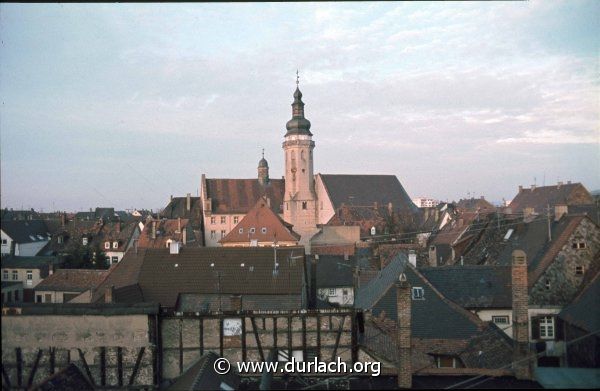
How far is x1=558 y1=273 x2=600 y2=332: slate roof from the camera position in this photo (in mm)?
10117

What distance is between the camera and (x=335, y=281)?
2689cm

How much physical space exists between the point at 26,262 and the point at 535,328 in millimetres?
12360

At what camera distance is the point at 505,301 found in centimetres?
1727

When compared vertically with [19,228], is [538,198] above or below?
above

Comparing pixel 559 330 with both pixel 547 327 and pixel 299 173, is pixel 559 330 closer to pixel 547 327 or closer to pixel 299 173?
pixel 547 327

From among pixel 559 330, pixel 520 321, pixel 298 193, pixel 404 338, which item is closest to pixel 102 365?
pixel 404 338

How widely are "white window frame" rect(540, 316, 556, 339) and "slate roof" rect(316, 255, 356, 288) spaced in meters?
12.8

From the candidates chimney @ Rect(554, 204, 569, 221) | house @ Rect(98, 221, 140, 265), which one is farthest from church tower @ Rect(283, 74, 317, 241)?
chimney @ Rect(554, 204, 569, 221)

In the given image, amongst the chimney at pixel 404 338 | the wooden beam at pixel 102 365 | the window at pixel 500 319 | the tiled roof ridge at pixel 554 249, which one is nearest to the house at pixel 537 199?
the tiled roof ridge at pixel 554 249

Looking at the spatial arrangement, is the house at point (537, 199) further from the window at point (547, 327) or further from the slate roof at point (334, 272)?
the slate roof at point (334, 272)

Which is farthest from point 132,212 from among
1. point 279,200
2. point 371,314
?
point 371,314

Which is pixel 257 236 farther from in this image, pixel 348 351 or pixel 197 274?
pixel 348 351

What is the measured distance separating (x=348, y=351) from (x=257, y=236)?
87.2 feet

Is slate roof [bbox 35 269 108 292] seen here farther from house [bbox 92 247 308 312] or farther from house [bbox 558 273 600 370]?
house [bbox 558 273 600 370]
